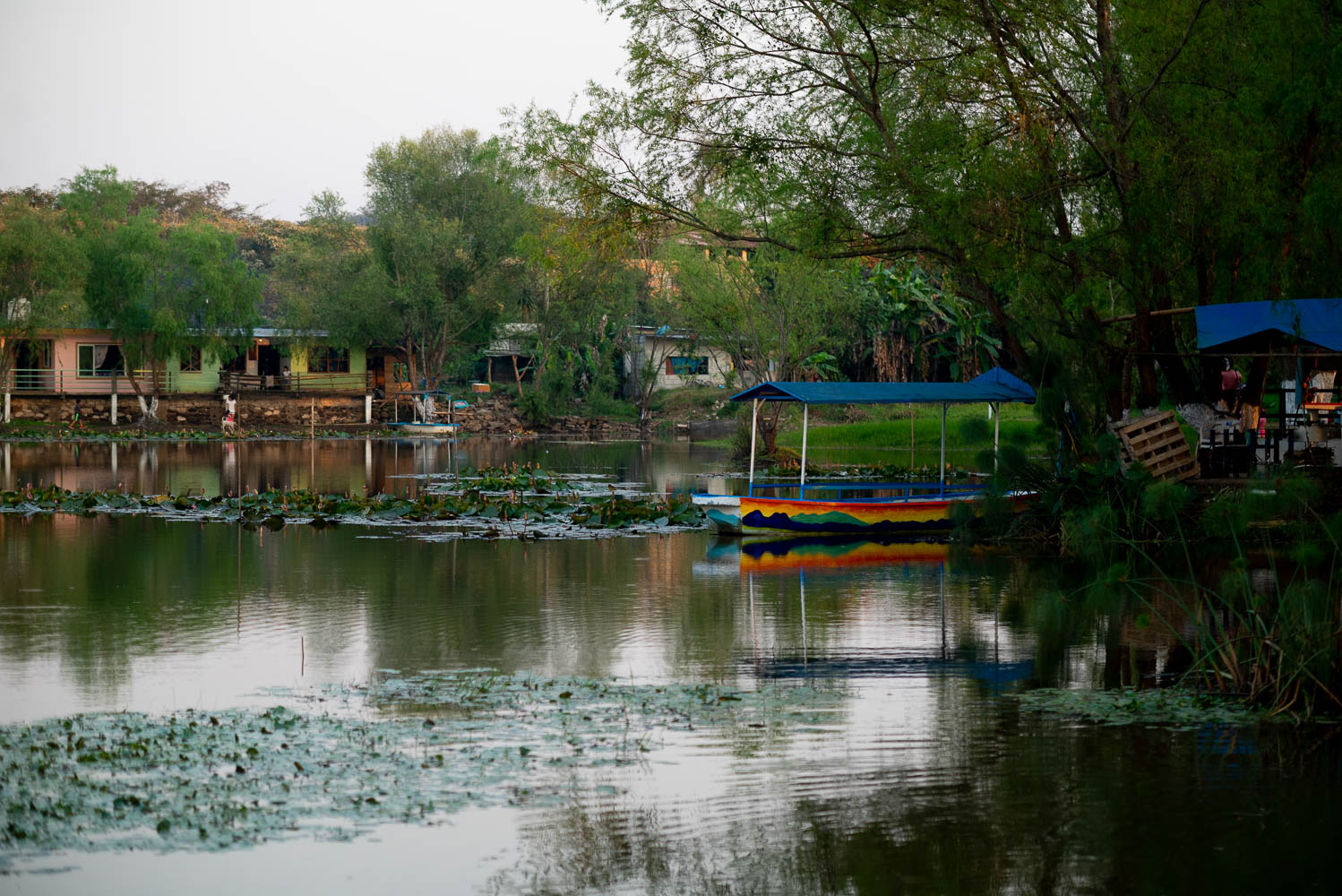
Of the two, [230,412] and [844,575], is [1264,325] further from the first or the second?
[230,412]

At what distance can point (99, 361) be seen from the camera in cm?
6184

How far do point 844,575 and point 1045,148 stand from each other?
23.7 ft

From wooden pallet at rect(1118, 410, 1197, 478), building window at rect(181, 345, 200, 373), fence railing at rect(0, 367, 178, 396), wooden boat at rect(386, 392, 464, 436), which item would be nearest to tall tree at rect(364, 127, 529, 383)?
wooden boat at rect(386, 392, 464, 436)

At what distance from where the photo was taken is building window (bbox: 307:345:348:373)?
217ft

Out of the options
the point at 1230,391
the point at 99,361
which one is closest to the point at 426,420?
the point at 99,361

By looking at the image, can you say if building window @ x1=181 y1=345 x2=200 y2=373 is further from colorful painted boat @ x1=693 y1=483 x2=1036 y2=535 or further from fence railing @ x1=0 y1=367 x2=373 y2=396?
colorful painted boat @ x1=693 y1=483 x2=1036 y2=535

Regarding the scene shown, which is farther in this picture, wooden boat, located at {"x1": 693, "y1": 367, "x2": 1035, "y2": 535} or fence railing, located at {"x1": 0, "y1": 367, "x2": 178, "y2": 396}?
fence railing, located at {"x1": 0, "y1": 367, "x2": 178, "y2": 396}

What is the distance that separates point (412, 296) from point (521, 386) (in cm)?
730

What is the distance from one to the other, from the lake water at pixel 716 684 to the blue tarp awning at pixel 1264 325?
3.98 m

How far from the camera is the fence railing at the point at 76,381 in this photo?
59719 millimetres

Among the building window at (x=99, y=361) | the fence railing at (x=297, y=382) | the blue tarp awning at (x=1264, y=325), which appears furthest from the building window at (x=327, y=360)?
the blue tarp awning at (x=1264, y=325)

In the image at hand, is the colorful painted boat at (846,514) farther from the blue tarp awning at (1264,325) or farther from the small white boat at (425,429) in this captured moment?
the small white boat at (425,429)

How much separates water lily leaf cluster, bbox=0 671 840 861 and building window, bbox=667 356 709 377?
53652 mm

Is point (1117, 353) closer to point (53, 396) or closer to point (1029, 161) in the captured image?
point (1029, 161)
